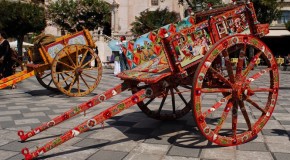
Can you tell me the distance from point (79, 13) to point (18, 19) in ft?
17.4

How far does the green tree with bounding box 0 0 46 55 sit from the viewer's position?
27344mm

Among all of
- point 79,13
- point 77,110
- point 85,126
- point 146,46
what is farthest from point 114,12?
point 85,126

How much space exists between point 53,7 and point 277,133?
28529 millimetres

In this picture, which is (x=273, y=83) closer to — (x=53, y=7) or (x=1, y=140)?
(x=1, y=140)

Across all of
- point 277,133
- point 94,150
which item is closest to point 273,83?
point 277,133

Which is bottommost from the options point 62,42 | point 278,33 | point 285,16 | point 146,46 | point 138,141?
point 138,141

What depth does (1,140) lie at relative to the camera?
414cm

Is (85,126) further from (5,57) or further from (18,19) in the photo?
(18,19)

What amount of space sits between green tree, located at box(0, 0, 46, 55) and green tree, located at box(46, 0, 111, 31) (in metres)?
1.98

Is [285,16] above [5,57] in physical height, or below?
above

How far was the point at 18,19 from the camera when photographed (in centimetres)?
2753

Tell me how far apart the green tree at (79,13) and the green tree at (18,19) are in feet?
6.51

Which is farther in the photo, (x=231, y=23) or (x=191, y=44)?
(x=231, y=23)

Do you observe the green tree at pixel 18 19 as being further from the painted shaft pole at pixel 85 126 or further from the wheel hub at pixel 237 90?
the wheel hub at pixel 237 90
